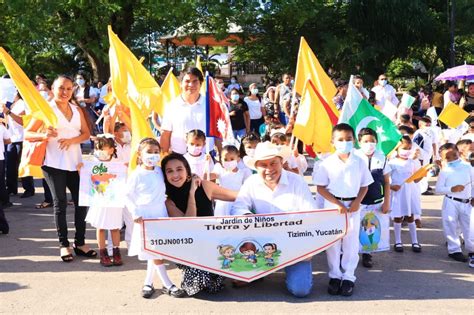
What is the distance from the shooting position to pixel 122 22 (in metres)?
24.5

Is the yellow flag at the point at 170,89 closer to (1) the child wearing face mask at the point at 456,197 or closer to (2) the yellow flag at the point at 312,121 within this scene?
(2) the yellow flag at the point at 312,121

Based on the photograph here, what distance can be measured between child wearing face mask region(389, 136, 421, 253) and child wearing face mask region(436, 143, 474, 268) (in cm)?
48

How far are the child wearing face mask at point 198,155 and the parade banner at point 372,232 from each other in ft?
5.73

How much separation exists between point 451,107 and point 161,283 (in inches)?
234

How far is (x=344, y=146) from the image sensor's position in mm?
5199

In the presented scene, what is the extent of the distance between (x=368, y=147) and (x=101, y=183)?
2.90 metres

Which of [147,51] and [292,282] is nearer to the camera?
[292,282]

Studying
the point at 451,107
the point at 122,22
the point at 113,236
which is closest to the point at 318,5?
the point at 122,22

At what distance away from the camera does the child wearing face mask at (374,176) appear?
5723mm

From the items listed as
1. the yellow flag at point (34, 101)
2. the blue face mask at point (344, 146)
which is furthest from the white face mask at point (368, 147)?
the yellow flag at point (34, 101)

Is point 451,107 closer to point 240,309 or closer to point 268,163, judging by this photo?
point 268,163

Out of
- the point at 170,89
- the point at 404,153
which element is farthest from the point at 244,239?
the point at 170,89

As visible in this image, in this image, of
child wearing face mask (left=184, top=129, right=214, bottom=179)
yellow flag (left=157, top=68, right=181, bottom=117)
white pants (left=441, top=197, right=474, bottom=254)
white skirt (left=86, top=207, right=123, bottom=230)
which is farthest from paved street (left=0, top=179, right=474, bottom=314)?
yellow flag (left=157, top=68, right=181, bottom=117)

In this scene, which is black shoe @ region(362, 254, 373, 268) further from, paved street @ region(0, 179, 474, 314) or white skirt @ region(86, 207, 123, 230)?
white skirt @ region(86, 207, 123, 230)
